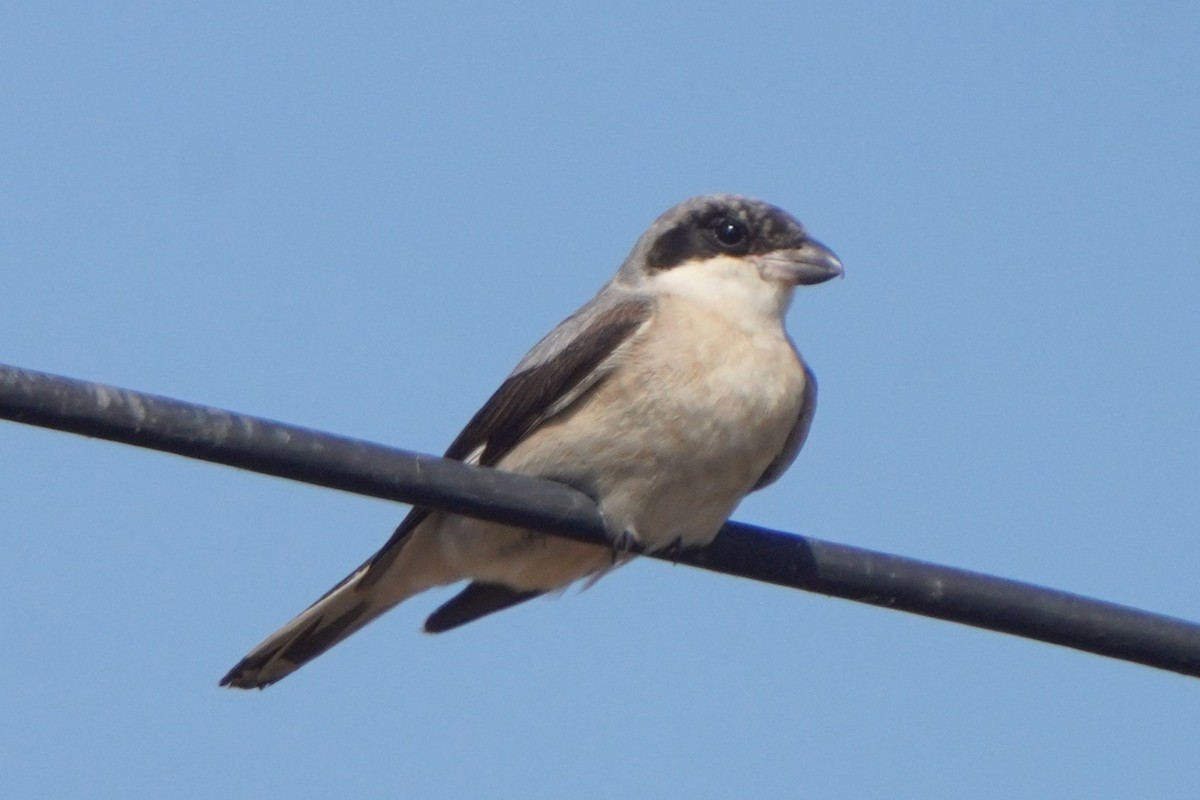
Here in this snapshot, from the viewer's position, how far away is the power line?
394 cm

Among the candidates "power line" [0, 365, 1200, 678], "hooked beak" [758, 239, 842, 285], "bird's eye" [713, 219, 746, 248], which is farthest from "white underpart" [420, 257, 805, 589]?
"power line" [0, 365, 1200, 678]

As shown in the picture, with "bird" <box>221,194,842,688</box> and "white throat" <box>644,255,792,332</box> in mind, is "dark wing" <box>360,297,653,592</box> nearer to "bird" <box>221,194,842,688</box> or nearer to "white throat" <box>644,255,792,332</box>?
"bird" <box>221,194,842,688</box>

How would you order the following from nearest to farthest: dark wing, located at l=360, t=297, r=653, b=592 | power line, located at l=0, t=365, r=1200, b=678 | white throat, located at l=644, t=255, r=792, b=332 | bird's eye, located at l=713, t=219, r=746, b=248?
power line, located at l=0, t=365, r=1200, b=678 → dark wing, located at l=360, t=297, r=653, b=592 → white throat, located at l=644, t=255, r=792, b=332 → bird's eye, located at l=713, t=219, r=746, b=248

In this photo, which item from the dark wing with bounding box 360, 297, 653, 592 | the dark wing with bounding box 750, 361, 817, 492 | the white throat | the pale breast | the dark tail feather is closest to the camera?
the pale breast

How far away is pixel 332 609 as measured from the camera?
6793 mm

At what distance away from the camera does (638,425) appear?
6164mm

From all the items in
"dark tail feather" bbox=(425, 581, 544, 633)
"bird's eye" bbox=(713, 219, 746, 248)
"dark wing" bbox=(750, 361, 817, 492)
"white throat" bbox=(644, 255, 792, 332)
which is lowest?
"dark tail feather" bbox=(425, 581, 544, 633)

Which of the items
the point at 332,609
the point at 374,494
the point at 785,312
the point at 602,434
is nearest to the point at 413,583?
the point at 332,609

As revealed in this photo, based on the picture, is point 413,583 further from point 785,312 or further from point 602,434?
point 785,312

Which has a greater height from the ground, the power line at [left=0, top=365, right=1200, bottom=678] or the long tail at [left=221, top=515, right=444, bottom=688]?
the power line at [left=0, top=365, right=1200, bottom=678]

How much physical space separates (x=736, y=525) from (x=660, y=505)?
2.62 ft

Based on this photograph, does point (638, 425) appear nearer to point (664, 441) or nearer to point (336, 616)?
point (664, 441)

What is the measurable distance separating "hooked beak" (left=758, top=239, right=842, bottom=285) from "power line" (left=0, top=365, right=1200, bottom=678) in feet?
6.57

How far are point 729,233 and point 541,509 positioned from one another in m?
2.80
